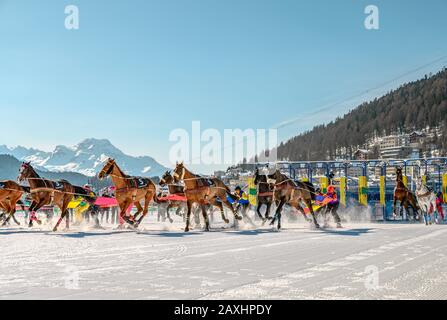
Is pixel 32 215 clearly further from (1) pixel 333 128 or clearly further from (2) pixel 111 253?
(1) pixel 333 128

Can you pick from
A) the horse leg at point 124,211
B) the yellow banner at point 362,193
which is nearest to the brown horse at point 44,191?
the horse leg at point 124,211

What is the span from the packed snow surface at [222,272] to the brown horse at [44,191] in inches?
295

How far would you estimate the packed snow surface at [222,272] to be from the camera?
557 cm

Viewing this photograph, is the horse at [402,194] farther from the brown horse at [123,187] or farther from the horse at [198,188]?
the brown horse at [123,187]

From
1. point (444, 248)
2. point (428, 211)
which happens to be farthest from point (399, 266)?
point (428, 211)

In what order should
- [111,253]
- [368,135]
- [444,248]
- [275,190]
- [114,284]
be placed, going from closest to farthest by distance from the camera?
[114,284]
[111,253]
[444,248]
[275,190]
[368,135]

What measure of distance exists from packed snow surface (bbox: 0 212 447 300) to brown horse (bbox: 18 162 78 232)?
7.49 meters

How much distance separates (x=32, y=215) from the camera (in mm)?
18406

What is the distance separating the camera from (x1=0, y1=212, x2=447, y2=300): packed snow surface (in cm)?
557

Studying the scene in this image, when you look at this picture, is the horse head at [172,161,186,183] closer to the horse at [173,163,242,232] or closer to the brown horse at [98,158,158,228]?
the horse at [173,163,242,232]

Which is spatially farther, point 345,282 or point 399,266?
point 399,266

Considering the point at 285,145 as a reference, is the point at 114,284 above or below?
below
